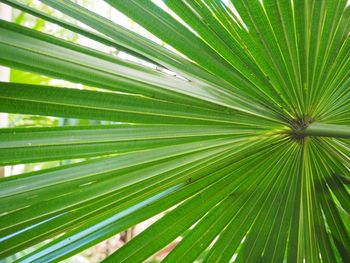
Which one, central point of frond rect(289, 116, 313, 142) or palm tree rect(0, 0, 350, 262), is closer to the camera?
palm tree rect(0, 0, 350, 262)

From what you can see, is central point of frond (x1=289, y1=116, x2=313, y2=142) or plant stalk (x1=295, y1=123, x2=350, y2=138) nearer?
plant stalk (x1=295, y1=123, x2=350, y2=138)

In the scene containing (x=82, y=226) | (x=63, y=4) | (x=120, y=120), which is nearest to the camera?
(x=63, y=4)

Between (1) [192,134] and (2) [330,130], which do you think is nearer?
(2) [330,130]

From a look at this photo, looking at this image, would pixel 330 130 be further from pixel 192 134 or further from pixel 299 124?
pixel 192 134

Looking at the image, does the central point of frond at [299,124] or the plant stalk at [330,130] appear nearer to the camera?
the plant stalk at [330,130]

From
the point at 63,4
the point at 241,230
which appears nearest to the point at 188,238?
the point at 241,230

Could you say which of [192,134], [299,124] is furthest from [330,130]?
[192,134]

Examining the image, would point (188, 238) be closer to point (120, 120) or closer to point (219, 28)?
point (120, 120)

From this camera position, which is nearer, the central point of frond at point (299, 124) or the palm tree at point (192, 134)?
the palm tree at point (192, 134)
